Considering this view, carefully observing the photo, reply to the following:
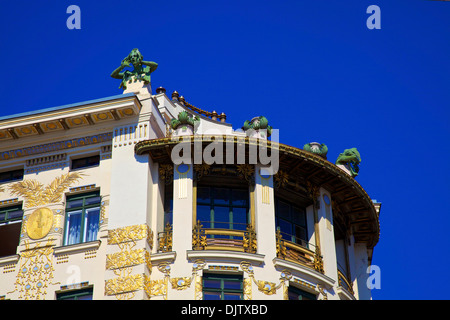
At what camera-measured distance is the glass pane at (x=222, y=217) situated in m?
33.5

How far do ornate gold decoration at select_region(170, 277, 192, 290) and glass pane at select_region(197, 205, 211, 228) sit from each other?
8.73 feet

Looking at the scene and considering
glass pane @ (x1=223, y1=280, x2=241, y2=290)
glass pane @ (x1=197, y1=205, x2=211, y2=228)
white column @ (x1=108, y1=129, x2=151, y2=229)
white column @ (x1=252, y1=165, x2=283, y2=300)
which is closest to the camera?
glass pane @ (x1=223, y1=280, x2=241, y2=290)

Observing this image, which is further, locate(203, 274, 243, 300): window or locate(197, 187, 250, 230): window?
locate(197, 187, 250, 230): window

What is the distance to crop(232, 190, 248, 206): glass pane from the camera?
3416 cm

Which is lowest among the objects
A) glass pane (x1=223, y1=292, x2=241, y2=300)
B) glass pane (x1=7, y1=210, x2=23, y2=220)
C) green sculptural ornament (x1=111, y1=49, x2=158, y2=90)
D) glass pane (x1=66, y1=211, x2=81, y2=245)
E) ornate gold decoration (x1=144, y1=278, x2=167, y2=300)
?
glass pane (x1=223, y1=292, x2=241, y2=300)

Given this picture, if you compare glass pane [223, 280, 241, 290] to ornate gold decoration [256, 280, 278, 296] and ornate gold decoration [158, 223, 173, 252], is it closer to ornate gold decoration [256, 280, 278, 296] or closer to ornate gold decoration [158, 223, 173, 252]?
ornate gold decoration [256, 280, 278, 296]

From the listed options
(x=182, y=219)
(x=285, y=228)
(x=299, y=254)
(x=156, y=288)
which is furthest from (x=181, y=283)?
(x=285, y=228)

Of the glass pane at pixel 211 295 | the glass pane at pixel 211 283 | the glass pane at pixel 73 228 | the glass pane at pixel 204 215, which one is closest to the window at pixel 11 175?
the glass pane at pixel 73 228

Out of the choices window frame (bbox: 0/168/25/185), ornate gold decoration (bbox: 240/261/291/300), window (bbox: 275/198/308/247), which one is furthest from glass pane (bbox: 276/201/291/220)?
window frame (bbox: 0/168/25/185)

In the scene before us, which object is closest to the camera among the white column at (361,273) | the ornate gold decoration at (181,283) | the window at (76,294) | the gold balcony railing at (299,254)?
the ornate gold decoration at (181,283)

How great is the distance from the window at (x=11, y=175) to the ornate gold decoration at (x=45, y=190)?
3.03 feet

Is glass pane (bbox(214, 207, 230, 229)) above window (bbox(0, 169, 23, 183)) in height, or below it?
below

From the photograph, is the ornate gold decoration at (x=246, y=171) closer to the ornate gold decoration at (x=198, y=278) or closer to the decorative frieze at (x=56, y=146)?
the ornate gold decoration at (x=198, y=278)

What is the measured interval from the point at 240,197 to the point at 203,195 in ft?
4.54
